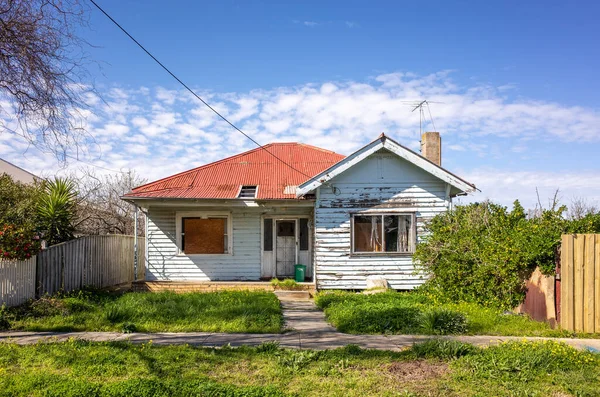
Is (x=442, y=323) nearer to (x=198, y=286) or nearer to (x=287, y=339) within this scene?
(x=287, y=339)

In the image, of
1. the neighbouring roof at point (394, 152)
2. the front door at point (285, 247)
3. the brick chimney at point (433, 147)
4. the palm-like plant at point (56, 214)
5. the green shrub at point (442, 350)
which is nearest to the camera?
the green shrub at point (442, 350)

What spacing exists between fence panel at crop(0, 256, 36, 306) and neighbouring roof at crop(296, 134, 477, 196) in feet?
25.7

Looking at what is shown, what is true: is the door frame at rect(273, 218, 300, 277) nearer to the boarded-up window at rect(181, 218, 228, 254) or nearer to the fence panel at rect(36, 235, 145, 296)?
the boarded-up window at rect(181, 218, 228, 254)

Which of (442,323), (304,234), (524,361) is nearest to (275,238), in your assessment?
(304,234)

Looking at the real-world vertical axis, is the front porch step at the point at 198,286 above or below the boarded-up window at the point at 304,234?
below

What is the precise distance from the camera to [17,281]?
10.6 m

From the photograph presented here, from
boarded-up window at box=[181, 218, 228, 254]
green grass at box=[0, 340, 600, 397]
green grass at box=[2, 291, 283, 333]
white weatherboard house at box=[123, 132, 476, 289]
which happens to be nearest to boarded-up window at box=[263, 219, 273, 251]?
white weatherboard house at box=[123, 132, 476, 289]

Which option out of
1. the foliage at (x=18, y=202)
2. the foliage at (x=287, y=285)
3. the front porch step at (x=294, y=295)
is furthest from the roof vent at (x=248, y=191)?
the foliage at (x=18, y=202)

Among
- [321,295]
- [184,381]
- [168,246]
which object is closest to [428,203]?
[321,295]

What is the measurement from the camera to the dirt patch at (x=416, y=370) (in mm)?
6090

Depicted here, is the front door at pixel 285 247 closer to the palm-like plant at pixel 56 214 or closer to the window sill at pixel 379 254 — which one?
the window sill at pixel 379 254

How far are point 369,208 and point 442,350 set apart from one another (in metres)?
8.27

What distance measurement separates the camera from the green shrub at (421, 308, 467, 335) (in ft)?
29.3

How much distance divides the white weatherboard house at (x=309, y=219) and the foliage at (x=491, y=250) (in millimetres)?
1120
